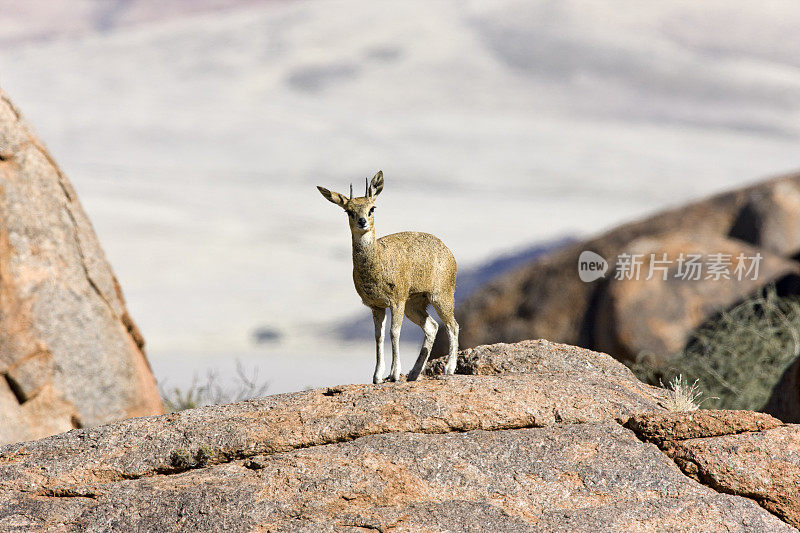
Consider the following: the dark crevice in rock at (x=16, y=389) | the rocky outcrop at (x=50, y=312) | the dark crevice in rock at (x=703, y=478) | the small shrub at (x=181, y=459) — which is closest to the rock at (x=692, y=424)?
the dark crevice in rock at (x=703, y=478)

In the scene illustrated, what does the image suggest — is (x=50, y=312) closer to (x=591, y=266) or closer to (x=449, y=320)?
(x=449, y=320)

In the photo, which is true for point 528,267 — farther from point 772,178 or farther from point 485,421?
point 485,421

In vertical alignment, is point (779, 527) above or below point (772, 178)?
below

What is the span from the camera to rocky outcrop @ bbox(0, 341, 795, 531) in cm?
684

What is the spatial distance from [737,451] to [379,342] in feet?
10.8

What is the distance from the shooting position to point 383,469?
7145mm

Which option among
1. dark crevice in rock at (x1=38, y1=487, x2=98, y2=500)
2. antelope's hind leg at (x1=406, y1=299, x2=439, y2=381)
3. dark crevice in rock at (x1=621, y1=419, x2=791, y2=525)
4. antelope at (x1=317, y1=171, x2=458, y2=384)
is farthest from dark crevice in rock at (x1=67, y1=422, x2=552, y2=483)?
dark crevice in rock at (x1=621, y1=419, x2=791, y2=525)

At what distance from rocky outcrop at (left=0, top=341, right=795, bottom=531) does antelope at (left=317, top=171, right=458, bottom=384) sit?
0.59 meters

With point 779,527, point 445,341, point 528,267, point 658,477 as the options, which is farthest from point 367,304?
point 528,267

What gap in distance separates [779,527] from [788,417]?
4.30 meters

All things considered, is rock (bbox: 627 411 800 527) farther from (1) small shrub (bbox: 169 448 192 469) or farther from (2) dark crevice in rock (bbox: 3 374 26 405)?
(2) dark crevice in rock (bbox: 3 374 26 405)

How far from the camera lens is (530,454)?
7406 millimetres

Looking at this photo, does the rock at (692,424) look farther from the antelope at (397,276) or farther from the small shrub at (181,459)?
the small shrub at (181,459)

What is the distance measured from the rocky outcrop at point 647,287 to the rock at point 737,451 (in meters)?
10.0
